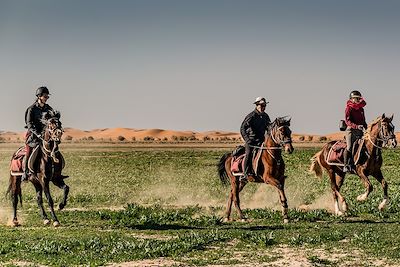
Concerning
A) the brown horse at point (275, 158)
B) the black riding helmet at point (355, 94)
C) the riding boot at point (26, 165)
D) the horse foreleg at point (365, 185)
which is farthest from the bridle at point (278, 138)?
the riding boot at point (26, 165)

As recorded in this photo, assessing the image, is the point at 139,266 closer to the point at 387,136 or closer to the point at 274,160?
the point at 274,160

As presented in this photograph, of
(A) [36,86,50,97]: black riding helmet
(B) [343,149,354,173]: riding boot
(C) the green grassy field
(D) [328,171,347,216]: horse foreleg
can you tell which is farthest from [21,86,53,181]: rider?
(D) [328,171,347,216]: horse foreleg

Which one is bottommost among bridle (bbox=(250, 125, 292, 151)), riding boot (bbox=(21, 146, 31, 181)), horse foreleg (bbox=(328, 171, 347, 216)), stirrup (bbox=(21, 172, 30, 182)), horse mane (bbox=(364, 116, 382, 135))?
horse foreleg (bbox=(328, 171, 347, 216))

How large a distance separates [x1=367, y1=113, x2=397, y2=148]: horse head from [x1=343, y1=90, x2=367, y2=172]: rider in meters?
0.57

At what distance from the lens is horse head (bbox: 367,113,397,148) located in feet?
70.1

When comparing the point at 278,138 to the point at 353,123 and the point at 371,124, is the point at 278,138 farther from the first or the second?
the point at 371,124

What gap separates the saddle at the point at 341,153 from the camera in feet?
72.3

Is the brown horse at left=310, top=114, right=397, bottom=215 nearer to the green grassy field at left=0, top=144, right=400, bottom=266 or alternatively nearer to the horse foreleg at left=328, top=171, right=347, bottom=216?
the horse foreleg at left=328, top=171, right=347, bottom=216

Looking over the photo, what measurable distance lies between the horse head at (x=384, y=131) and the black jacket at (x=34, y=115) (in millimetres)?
10166

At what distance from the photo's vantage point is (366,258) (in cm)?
1443

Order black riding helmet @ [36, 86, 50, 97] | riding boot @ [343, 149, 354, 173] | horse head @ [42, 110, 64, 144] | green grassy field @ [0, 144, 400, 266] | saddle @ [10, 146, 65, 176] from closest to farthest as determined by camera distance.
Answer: green grassy field @ [0, 144, 400, 266]
horse head @ [42, 110, 64, 144]
black riding helmet @ [36, 86, 50, 97]
saddle @ [10, 146, 65, 176]
riding boot @ [343, 149, 354, 173]

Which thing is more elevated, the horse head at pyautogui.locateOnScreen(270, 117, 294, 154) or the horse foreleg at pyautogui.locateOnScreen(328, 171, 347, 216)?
the horse head at pyautogui.locateOnScreen(270, 117, 294, 154)

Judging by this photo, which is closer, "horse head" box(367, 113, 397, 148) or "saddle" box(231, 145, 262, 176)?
"saddle" box(231, 145, 262, 176)

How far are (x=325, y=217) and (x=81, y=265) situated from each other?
31.8 feet
